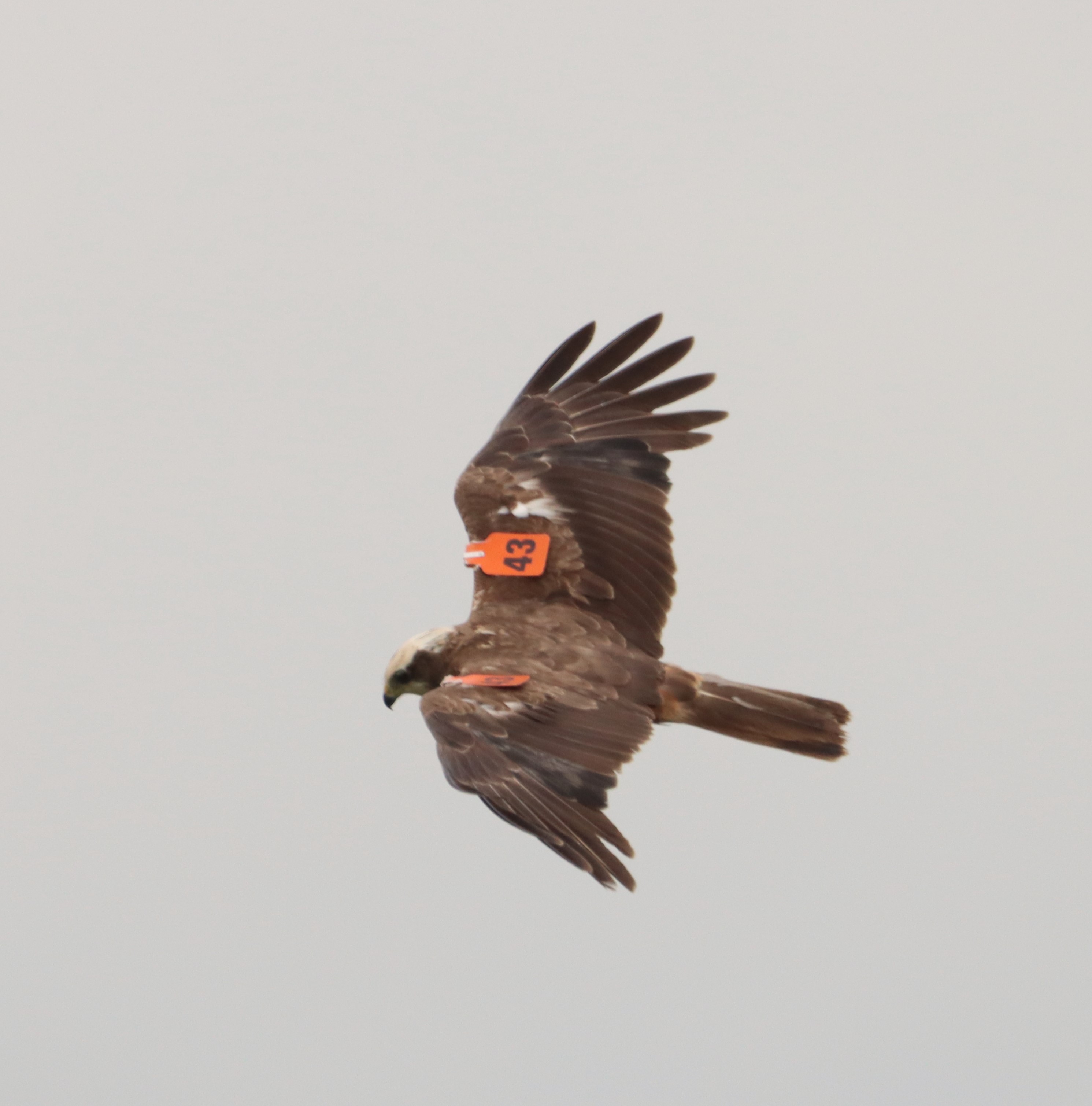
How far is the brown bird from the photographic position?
888 centimetres

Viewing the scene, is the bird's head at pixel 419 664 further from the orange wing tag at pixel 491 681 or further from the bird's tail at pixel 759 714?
the bird's tail at pixel 759 714

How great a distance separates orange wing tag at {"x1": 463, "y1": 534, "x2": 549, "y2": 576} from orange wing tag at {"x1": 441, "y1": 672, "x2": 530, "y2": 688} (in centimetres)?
101

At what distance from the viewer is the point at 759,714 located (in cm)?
1020

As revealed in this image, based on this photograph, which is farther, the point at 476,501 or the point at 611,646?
the point at 476,501

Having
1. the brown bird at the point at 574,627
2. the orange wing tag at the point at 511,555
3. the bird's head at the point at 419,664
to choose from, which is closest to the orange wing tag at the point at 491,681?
the brown bird at the point at 574,627

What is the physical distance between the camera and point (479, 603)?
34.4 ft

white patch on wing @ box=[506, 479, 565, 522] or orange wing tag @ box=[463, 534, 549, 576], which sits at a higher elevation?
white patch on wing @ box=[506, 479, 565, 522]

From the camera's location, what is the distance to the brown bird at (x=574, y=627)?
8875mm

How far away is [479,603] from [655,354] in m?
1.82

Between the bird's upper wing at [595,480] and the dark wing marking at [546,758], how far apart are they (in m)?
1.00

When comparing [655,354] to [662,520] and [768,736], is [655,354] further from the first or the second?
[768,736]

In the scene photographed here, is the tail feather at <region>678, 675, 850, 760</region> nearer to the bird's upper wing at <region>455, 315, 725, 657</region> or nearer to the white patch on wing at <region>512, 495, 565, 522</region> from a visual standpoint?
the bird's upper wing at <region>455, 315, 725, 657</region>

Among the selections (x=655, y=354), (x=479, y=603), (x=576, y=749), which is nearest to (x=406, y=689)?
(x=479, y=603)

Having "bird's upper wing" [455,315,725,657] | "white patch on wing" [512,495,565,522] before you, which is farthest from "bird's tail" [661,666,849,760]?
"white patch on wing" [512,495,565,522]
